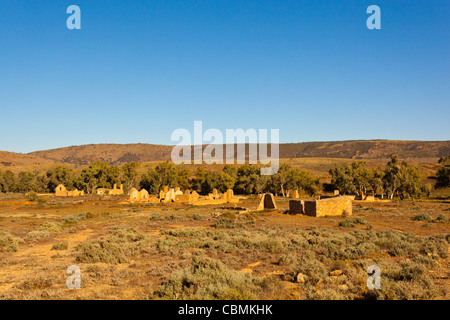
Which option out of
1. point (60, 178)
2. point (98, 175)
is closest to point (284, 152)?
point (98, 175)

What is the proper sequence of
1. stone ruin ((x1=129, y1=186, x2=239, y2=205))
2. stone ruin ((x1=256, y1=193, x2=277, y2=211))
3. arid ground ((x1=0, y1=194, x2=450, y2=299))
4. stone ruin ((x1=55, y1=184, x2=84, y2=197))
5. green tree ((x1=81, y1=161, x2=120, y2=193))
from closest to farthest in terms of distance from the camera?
1. arid ground ((x1=0, y1=194, x2=450, y2=299))
2. stone ruin ((x1=256, y1=193, x2=277, y2=211))
3. stone ruin ((x1=129, y1=186, x2=239, y2=205))
4. stone ruin ((x1=55, y1=184, x2=84, y2=197))
5. green tree ((x1=81, y1=161, x2=120, y2=193))

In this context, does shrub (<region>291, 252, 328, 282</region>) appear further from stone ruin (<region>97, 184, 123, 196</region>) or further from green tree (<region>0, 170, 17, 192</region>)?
green tree (<region>0, 170, 17, 192</region>)

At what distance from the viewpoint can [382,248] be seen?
12359 mm

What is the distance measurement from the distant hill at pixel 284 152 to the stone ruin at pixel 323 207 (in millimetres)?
135462

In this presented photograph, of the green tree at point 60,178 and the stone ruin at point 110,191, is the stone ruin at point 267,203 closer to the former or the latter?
the stone ruin at point 110,191

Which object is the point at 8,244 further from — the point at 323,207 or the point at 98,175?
the point at 98,175

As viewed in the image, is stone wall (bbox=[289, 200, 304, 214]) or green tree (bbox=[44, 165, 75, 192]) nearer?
stone wall (bbox=[289, 200, 304, 214])

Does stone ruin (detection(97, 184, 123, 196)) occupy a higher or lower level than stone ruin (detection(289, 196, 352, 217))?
lower

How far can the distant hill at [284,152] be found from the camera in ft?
472

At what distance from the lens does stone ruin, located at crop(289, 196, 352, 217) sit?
24.9 meters

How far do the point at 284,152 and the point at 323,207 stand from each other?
159069mm

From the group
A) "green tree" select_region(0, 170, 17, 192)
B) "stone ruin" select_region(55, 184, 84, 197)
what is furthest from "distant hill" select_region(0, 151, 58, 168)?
"stone ruin" select_region(55, 184, 84, 197)

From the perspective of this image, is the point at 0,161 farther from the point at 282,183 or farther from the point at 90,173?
the point at 282,183

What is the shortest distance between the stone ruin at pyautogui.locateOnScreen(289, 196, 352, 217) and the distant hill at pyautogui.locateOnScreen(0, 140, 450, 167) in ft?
444
